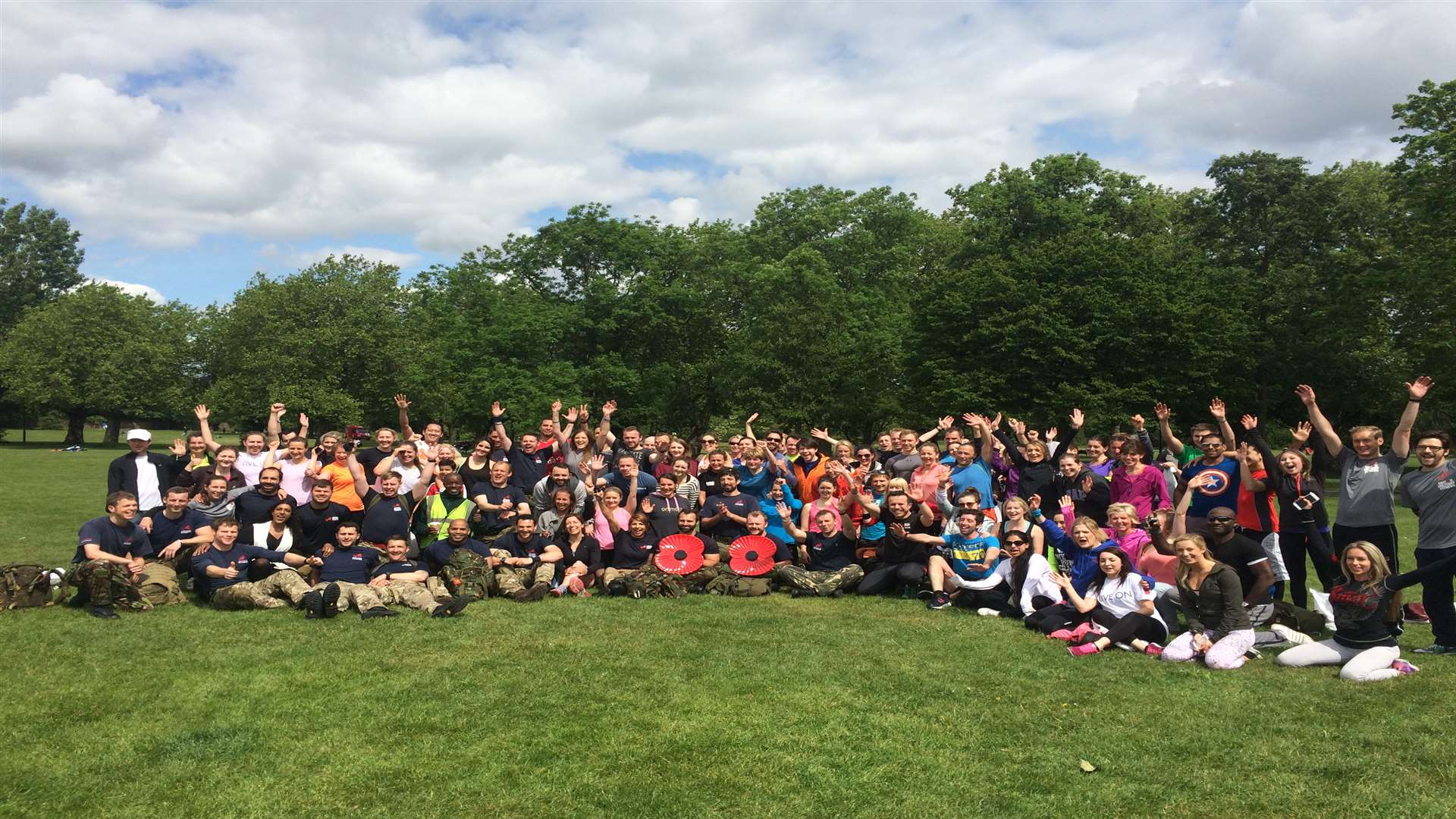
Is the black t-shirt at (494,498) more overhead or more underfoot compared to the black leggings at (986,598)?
more overhead

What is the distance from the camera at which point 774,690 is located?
7.10m

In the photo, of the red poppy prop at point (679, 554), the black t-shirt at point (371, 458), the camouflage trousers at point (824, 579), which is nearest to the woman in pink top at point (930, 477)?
the camouflage trousers at point (824, 579)

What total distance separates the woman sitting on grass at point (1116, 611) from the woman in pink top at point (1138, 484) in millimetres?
1731

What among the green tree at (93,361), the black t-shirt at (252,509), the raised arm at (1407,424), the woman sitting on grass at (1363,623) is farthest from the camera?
the green tree at (93,361)

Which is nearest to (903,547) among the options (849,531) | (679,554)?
(849,531)

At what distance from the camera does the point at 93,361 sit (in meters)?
58.6

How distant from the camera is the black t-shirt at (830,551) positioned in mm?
11422

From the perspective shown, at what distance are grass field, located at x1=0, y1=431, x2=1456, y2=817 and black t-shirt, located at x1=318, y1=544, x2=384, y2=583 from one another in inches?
41.9

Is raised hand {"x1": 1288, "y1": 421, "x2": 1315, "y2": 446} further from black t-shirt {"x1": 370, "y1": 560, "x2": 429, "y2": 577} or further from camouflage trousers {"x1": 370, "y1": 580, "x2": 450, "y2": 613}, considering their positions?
black t-shirt {"x1": 370, "y1": 560, "x2": 429, "y2": 577}

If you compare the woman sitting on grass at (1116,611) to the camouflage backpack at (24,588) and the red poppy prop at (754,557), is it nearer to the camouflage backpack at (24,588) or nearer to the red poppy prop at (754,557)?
the red poppy prop at (754,557)

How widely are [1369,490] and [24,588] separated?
1422 centimetres

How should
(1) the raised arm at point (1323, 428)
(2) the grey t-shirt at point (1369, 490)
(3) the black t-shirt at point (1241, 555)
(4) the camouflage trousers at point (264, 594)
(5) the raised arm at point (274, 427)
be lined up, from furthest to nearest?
1. (5) the raised arm at point (274, 427)
2. (4) the camouflage trousers at point (264, 594)
3. (1) the raised arm at point (1323, 428)
4. (3) the black t-shirt at point (1241, 555)
5. (2) the grey t-shirt at point (1369, 490)

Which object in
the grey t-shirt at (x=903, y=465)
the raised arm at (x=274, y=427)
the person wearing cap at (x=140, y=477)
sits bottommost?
the person wearing cap at (x=140, y=477)

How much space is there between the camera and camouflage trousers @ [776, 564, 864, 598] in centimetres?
1103
